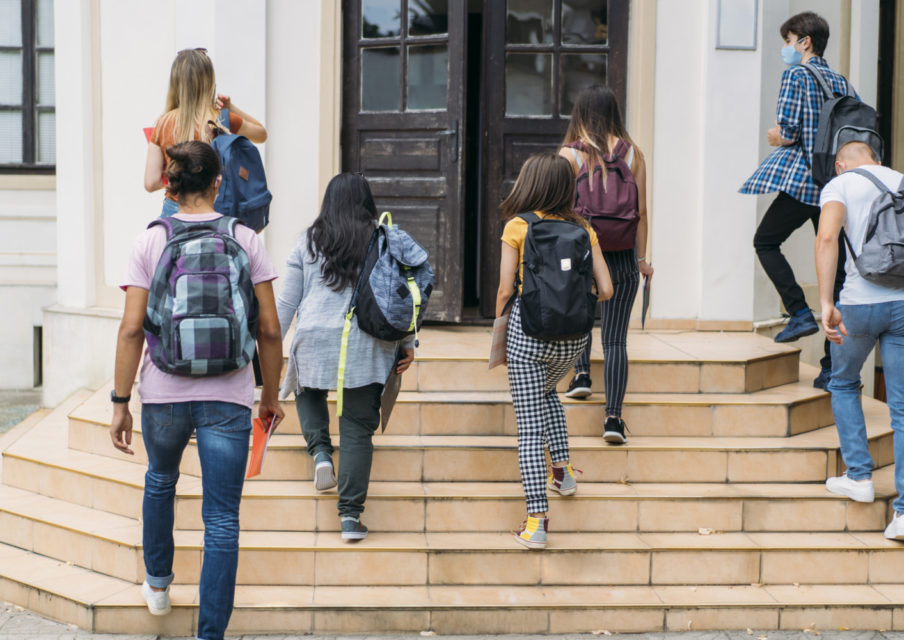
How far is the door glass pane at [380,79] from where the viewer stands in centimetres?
744

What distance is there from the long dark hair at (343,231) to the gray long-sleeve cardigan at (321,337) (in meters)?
0.04

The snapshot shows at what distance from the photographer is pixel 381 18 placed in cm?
743

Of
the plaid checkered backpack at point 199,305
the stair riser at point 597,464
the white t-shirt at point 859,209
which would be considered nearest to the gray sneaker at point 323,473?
the stair riser at point 597,464

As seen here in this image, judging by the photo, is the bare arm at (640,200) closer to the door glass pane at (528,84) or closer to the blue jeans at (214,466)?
the door glass pane at (528,84)

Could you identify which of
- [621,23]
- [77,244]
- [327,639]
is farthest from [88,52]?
[327,639]

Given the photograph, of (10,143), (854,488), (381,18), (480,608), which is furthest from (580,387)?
(10,143)

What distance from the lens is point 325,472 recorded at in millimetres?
5062

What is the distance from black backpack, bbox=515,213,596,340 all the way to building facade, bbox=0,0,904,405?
8.65 feet

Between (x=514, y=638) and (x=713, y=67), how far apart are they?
4.26 meters

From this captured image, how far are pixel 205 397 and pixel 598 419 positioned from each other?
8.14 feet

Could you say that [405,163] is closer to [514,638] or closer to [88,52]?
[88,52]

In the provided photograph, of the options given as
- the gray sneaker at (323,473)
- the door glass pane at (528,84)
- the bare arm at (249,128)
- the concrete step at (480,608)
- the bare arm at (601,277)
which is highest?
the door glass pane at (528,84)

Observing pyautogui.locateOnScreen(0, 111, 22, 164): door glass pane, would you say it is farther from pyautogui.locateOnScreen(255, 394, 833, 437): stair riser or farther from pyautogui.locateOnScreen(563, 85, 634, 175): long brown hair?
pyautogui.locateOnScreen(563, 85, 634, 175): long brown hair

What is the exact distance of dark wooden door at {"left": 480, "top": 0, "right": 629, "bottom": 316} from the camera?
739 centimetres
